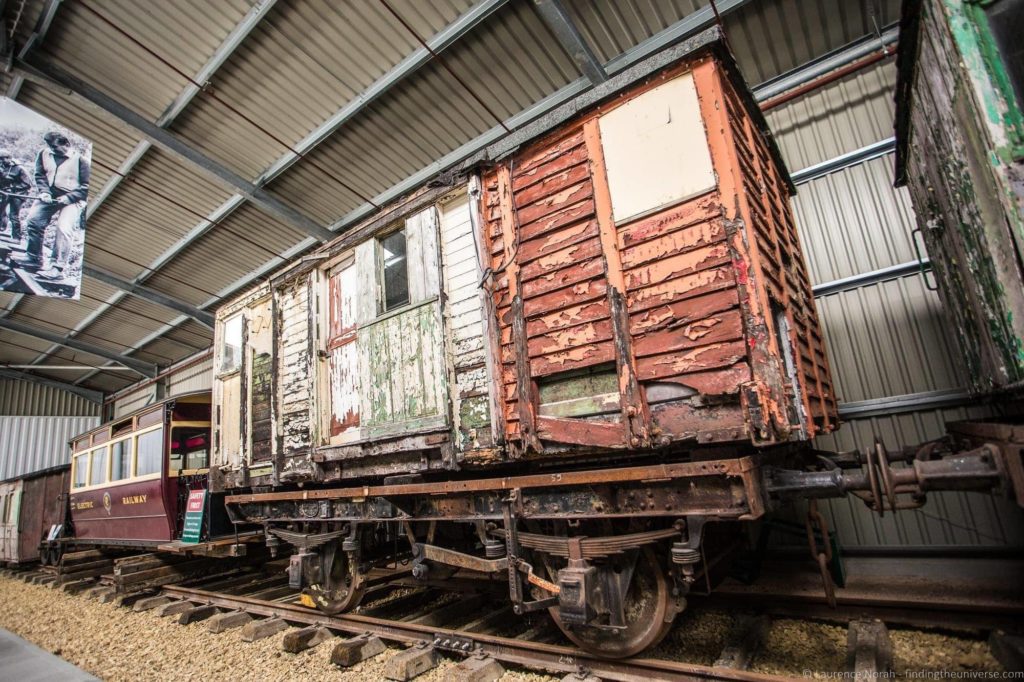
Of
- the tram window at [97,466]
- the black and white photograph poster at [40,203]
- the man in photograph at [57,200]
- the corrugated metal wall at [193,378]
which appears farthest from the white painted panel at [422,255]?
the corrugated metal wall at [193,378]

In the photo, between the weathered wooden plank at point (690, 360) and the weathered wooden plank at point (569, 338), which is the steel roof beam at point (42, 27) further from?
the weathered wooden plank at point (690, 360)

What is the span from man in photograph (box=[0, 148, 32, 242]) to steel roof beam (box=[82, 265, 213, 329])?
725cm

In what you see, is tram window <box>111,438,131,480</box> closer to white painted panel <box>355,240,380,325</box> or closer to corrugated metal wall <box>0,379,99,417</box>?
white painted panel <box>355,240,380,325</box>

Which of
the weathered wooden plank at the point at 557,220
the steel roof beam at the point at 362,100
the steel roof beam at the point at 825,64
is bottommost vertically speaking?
the weathered wooden plank at the point at 557,220

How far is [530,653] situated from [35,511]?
13.8 meters

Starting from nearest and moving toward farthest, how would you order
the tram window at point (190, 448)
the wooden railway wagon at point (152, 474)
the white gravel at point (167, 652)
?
the white gravel at point (167, 652)
the wooden railway wagon at point (152, 474)
the tram window at point (190, 448)

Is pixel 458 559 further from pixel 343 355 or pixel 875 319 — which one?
pixel 875 319

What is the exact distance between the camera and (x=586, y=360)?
338 cm

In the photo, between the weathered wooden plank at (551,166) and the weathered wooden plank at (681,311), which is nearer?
the weathered wooden plank at (681,311)

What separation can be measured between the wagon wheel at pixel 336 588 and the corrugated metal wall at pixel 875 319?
521 centimetres

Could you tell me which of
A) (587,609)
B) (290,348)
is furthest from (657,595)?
(290,348)

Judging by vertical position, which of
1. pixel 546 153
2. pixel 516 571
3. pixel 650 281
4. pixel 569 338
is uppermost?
pixel 546 153

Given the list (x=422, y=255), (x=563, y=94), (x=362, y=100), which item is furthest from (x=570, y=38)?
(x=422, y=255)

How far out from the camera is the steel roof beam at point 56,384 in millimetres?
19938
